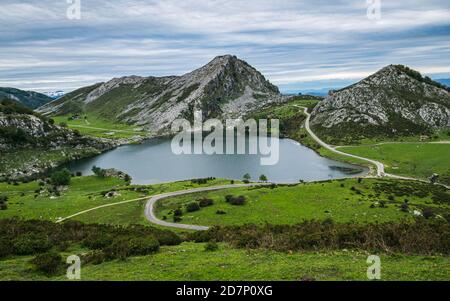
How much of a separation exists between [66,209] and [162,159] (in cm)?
9153

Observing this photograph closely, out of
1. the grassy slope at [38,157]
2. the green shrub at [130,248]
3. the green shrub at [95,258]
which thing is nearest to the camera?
the green shrub at [95,258]

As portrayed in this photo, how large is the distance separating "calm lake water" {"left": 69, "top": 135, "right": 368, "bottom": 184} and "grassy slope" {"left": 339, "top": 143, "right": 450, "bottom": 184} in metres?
13.4

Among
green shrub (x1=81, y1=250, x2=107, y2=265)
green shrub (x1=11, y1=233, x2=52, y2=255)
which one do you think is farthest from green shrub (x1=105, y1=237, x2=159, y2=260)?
green shrub (x1=11, y1=233, x2=52, y2=255)

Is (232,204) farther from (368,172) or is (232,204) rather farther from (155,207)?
(368,172)

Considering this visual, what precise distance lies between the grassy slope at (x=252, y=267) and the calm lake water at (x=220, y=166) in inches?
3513

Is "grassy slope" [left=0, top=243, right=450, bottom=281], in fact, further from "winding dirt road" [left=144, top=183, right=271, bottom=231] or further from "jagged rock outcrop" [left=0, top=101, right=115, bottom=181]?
"jagged rock outcrop" [left=0, top=101, right=115, bottom=181]

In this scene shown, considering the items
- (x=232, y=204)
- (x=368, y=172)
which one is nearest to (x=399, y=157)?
(x=368, y=172)

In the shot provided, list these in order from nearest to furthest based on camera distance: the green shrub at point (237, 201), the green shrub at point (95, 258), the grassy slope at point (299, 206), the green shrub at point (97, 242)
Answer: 1. the green shrub at point (95, 258)
2. the green shrub at point (97, 242)
3. the grassy slope at point (299, 206)
4. the green shrub at point (237, 201)

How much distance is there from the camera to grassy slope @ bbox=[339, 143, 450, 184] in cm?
11556

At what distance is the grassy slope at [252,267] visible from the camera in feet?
68.7

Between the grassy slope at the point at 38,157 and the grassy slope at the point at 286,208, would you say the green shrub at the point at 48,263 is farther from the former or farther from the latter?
the grassy slope at the point at 38,157

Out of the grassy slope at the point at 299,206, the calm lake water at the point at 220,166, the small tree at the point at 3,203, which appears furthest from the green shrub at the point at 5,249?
the calm lake water at the point at 220,166

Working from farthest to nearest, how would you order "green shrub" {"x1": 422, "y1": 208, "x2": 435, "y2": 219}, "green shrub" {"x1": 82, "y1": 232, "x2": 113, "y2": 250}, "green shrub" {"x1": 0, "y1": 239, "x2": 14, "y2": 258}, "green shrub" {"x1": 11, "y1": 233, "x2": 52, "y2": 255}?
"green shrub" {"x1": 422, "y1": 208, "x2": 435, "y2": 219}
"green shrub" {"x1": 82, "y1": 232, "x2": 113, "y2": 250}
"green shrub" {"x1": 11, "y1": 233, "x2": 52, "y2": 255}
"green shrub" {"x1": 0, "y1": 239, "x2": 14, "y2": 258}

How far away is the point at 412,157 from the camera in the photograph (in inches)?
5251
